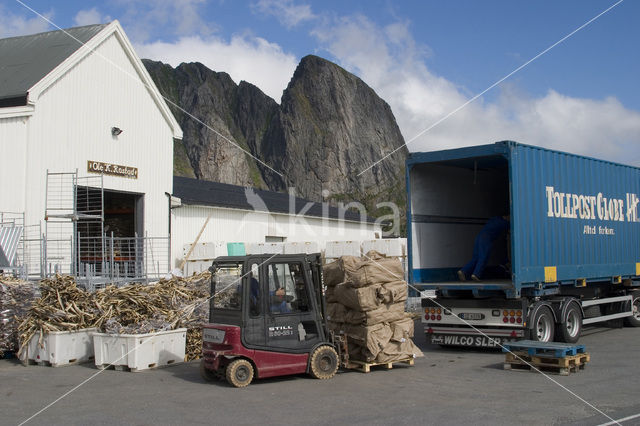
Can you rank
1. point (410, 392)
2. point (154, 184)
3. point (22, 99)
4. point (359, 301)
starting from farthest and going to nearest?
point (154, 184) < point (22, 99) < point (359, 301) < point (410, 392)

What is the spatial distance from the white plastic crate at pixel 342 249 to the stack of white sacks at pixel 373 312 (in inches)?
349

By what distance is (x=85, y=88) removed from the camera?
18750 millimetres

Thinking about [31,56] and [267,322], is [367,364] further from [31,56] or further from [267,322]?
[31,56]

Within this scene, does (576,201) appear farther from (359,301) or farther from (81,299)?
(81,299)

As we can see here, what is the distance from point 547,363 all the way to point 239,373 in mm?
4790

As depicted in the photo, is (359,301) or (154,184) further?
(154,184)

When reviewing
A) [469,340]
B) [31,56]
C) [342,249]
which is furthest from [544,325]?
[31,56]

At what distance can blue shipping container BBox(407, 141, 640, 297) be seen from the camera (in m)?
11.8

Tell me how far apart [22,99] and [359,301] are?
11.7 metres

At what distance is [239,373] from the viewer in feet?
30.2

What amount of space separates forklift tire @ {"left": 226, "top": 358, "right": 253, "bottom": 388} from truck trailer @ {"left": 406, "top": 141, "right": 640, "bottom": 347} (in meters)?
4.50

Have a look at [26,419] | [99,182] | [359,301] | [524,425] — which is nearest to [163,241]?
[99,182]

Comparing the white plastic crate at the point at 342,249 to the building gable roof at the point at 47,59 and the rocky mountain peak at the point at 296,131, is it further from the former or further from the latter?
the rocky mountain peak at the point at 296,131

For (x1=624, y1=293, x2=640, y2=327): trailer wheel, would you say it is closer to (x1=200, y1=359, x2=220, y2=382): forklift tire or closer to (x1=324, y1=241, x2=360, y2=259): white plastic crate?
(x1=324, y1=241, x2=360, y2=259): white plastic crate
